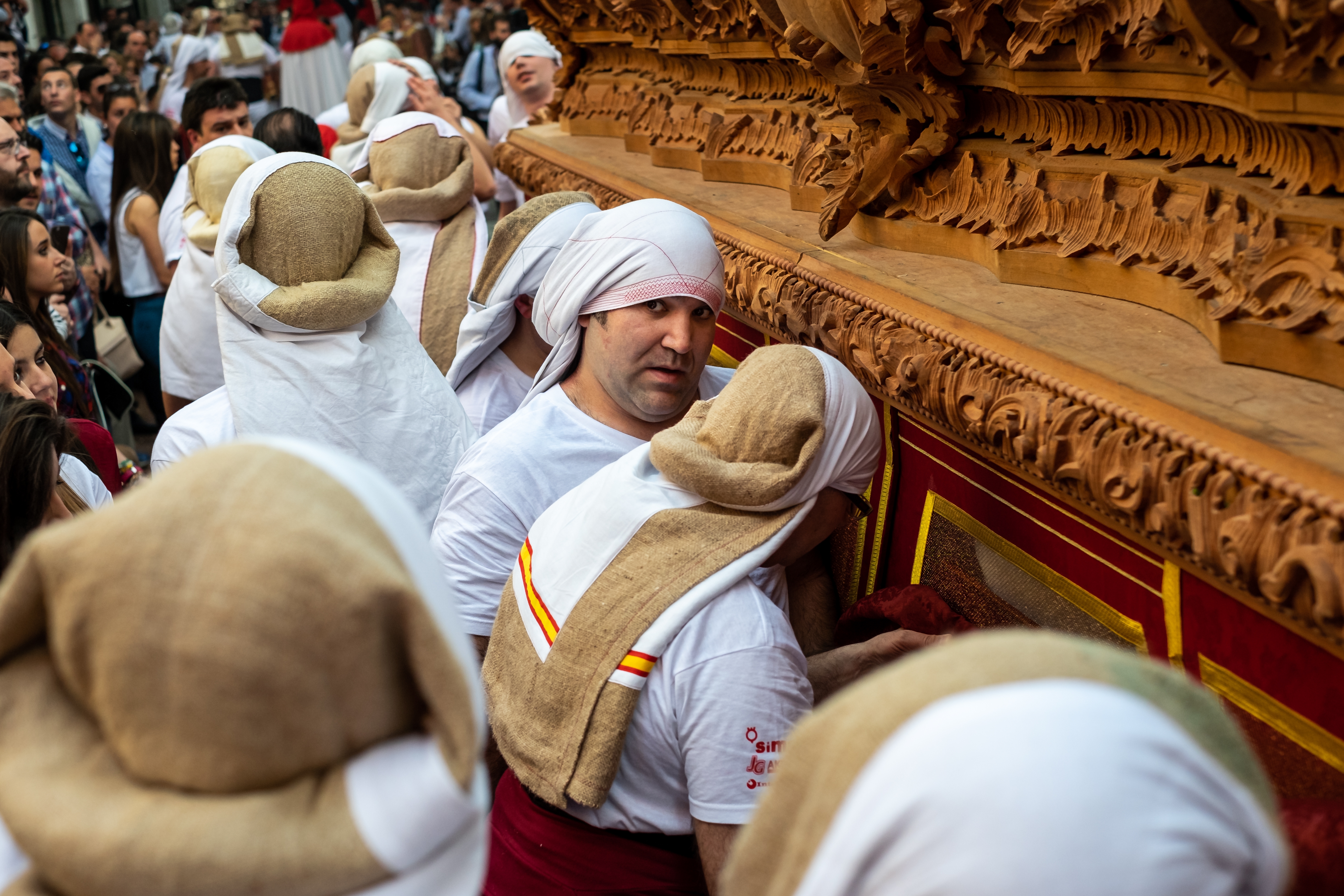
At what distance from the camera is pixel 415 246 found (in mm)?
4156

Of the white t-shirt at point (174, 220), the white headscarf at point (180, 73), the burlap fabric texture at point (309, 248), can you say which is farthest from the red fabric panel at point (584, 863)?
the white headscarf at point (180, 73)

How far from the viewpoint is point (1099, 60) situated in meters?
1.77

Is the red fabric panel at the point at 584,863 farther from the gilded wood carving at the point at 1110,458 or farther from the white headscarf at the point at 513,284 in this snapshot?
the white headscarf at the point at 513,284

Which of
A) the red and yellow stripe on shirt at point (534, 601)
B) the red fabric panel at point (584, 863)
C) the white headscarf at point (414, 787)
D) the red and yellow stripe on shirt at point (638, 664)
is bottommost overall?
the red fabric panel at point (584, 863)

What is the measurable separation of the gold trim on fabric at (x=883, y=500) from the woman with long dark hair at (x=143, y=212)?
4.02 m

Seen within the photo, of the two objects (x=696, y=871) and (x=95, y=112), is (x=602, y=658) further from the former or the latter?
(x=95, y=112)

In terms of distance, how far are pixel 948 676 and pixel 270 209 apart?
2414 mm

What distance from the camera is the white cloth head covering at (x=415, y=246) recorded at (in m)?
4.09

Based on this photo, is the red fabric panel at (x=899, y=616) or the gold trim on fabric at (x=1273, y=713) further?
the red fabric panel at (x=899, y=616)

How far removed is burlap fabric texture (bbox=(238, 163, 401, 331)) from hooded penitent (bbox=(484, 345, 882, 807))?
1.29 meters

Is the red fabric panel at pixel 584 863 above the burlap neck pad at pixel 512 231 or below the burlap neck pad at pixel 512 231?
below

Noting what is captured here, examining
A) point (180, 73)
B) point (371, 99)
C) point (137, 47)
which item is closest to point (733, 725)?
point (371, 99)

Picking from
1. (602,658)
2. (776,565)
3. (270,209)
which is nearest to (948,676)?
(602,658)

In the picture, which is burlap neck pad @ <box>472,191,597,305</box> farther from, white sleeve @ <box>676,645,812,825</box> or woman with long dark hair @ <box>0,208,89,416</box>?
white sleeve @ <box>676,645,812,825</box>
